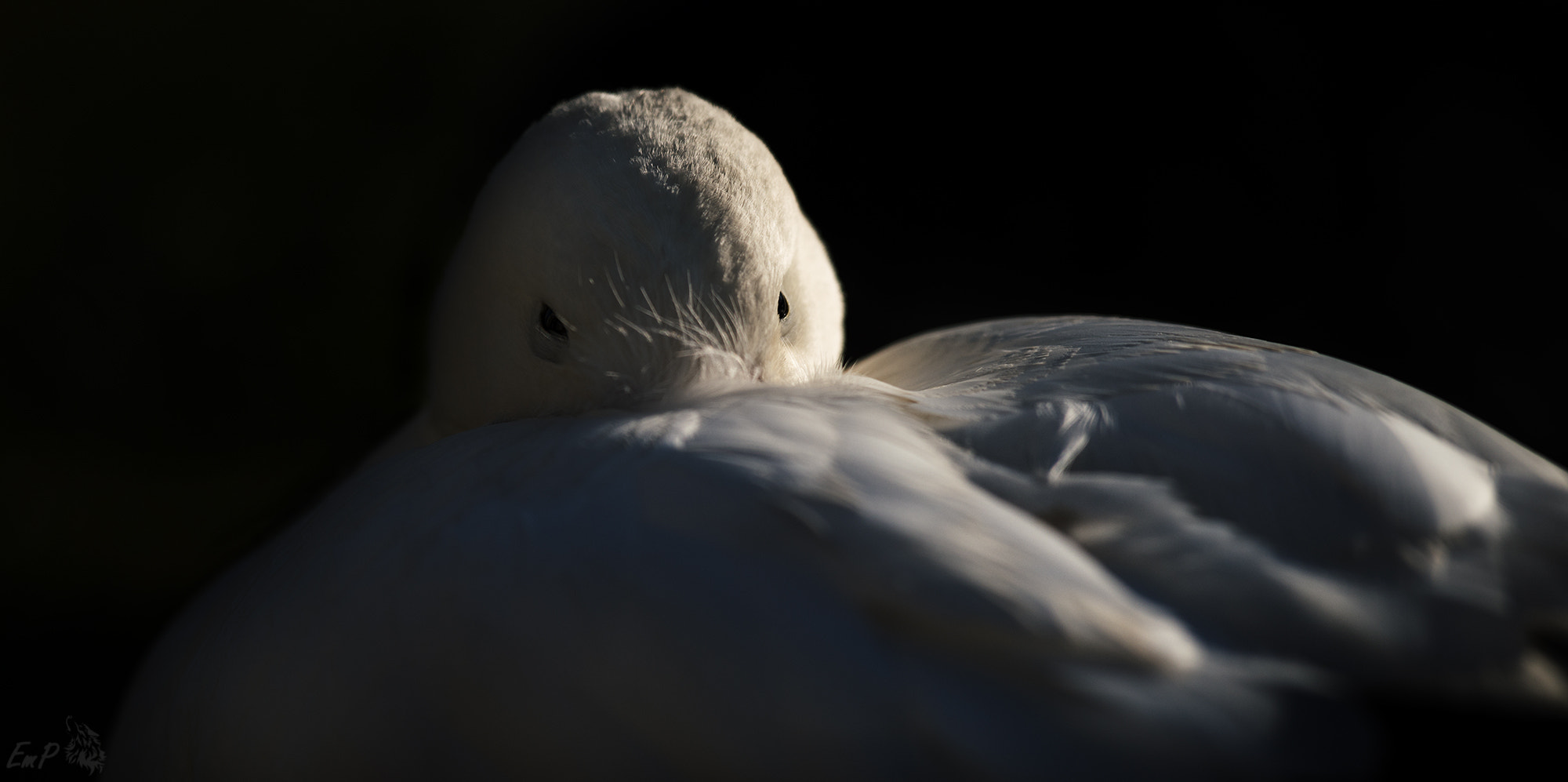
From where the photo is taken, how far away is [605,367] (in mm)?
875

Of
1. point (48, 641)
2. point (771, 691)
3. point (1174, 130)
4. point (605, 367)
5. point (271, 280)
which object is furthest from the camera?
point (1174, 130)

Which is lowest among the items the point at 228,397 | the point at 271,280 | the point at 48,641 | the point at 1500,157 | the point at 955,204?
the point at 48,641

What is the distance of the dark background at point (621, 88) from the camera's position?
5.35 ft

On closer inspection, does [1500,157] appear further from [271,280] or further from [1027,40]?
[271,280]

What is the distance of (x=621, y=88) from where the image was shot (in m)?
1.92

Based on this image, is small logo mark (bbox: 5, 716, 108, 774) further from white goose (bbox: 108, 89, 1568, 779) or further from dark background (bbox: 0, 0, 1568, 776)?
white goose (bbox: 108, 89, 1568, 779)

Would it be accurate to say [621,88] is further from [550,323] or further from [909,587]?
[909,587]

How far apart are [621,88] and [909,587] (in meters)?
1.55

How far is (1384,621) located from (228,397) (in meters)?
1.74

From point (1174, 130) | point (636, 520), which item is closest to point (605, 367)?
point (636, 520)

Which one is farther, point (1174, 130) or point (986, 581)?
point (1174, 130)

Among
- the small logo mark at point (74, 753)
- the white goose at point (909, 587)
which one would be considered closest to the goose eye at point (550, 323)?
the white goose at point (909, 587)

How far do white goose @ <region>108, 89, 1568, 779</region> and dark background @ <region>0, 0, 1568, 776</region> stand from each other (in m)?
1.05

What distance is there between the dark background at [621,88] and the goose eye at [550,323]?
95cm
